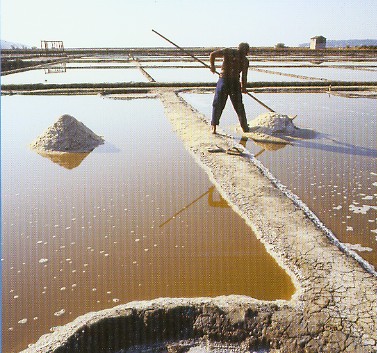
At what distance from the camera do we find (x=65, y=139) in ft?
15.0

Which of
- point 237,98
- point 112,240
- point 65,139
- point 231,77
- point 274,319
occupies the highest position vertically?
point 231,77

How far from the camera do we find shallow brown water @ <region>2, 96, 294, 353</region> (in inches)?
77.2

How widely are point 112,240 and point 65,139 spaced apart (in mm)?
2467

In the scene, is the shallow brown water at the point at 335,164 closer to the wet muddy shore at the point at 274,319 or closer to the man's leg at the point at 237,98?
the man's leg at the point at 237,98

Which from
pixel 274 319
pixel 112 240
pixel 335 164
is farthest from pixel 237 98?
pixel 274 319

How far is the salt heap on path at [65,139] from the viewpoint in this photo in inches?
179

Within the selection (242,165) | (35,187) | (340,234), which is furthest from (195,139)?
(340,234)

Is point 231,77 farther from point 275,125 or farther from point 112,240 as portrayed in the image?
point 112,240

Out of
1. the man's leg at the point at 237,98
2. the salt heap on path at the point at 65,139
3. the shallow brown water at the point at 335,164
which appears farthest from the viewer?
the man's leg at the point at 237,98

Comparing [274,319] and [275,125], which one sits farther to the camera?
[275,125]

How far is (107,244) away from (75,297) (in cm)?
51

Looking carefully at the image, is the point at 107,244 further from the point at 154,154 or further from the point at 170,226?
the point at 154,154

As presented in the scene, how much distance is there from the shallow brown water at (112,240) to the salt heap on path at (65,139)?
0.91 feet

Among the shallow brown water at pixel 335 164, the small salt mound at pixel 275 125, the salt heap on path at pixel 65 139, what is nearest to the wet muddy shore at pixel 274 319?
the shallow brown water at pixel 335 164
